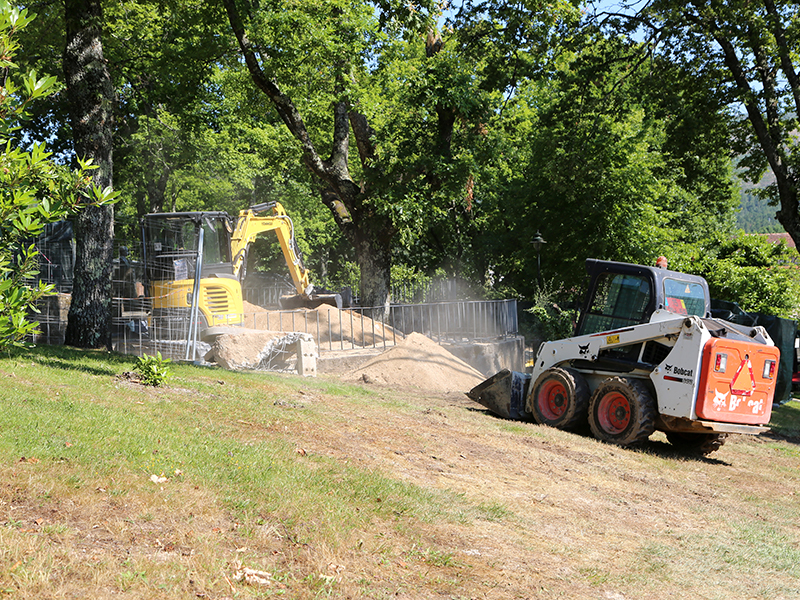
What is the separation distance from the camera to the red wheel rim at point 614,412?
34.6ft

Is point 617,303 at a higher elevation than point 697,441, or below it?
higher

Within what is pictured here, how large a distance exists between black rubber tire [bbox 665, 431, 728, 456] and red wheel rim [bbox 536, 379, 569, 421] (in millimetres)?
1691

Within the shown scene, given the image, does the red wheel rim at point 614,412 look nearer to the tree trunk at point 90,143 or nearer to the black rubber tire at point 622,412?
the black rubber tire at point 622,412

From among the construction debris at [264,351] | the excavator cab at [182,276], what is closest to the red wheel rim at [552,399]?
the construction debris at [264,351]

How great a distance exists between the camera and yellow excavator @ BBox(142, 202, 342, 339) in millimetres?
15171

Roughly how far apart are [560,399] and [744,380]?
9.42 feet

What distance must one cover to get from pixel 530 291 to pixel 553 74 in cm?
1165

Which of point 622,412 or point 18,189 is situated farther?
point 622,412

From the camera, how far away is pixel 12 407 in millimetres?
6789

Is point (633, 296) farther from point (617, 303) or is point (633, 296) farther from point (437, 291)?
point (437, 291)

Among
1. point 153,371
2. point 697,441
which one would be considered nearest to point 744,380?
point 697,441

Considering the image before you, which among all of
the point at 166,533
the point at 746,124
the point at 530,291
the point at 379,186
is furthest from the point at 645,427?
the point at 530,291

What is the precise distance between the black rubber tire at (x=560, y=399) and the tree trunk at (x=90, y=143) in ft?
27.6

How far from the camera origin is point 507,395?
1257 centimetres
